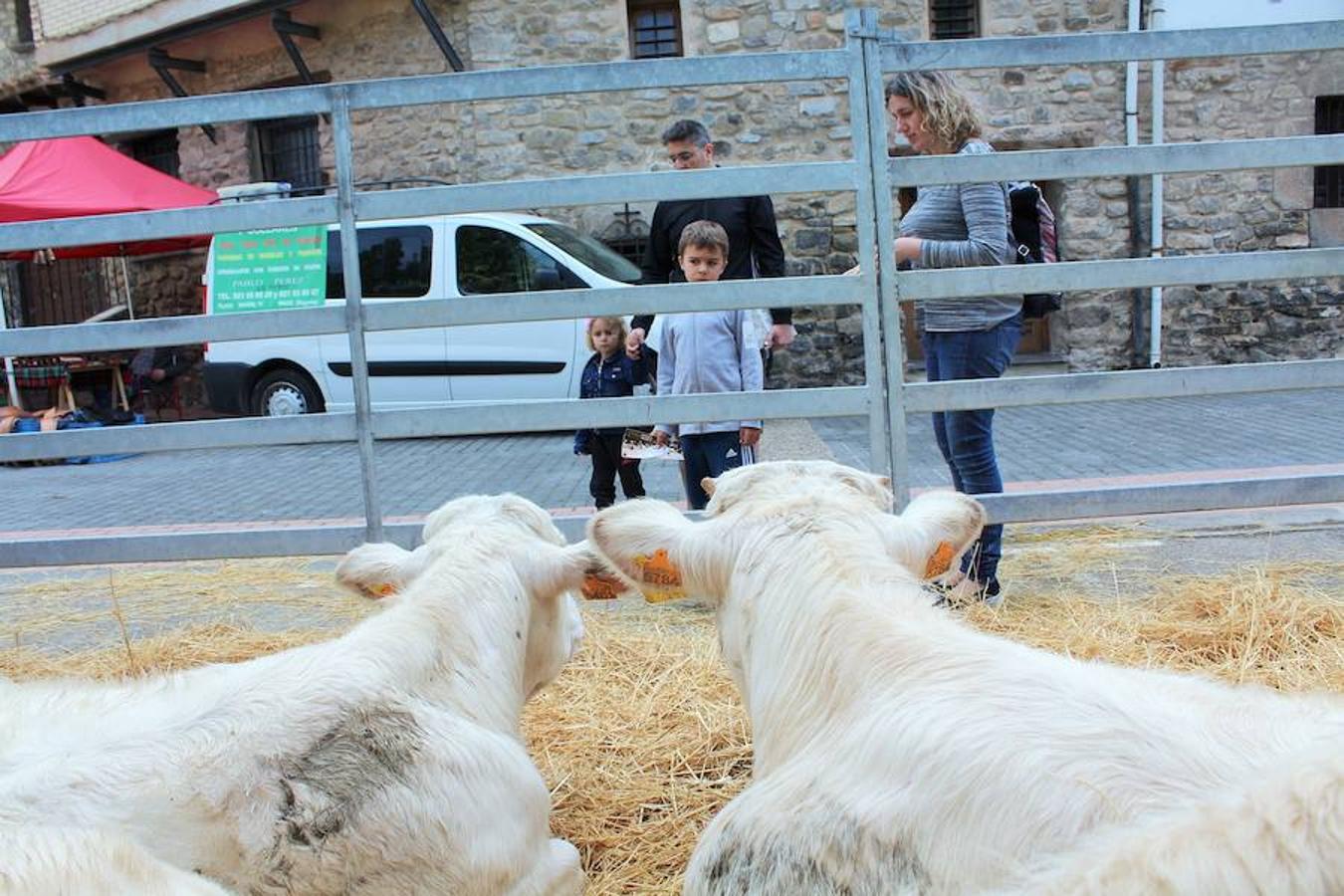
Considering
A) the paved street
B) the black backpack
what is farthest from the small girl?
the black backpack

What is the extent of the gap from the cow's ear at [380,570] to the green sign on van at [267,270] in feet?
33.6

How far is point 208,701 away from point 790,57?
3.15 metres

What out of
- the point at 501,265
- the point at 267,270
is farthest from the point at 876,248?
the point at 267,270

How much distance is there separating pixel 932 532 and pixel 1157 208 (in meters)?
13.5

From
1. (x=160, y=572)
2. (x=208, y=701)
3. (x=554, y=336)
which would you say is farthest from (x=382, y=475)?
(x=208, y=701)

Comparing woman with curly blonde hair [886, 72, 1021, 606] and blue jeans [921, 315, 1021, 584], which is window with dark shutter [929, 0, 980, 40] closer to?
woman with curly blonde hair [886, 72, 1021, 606]

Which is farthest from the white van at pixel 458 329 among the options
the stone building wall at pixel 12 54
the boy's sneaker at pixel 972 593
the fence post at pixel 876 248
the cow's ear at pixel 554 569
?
the cow's ear at pixel 554 569

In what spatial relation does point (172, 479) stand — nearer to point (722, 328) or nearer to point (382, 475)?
point (382, 475)

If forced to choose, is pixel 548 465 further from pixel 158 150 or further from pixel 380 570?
pixel 158 150

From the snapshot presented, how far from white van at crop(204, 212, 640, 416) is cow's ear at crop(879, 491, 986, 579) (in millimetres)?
9355

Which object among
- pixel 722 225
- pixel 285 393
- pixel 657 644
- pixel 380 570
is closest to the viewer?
pixel 380 570

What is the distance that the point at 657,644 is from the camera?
4.44 meters

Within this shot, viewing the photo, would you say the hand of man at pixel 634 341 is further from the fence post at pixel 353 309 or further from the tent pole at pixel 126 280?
the tent pole at pixel 126 280

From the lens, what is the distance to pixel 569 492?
876 cm
